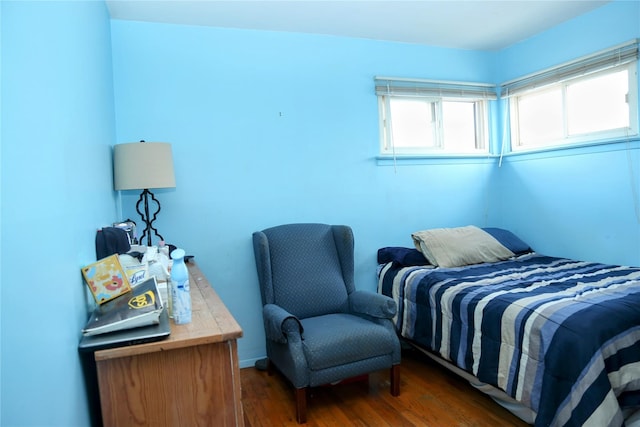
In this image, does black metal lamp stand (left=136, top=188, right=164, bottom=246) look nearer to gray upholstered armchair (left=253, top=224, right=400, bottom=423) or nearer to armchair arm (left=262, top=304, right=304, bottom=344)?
gray upholstered armchair (left=253, top=224, right=400, bottom=423)

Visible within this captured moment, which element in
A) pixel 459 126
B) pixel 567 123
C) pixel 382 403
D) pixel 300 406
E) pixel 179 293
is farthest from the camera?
pixel 459 126

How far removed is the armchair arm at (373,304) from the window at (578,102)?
1901mm

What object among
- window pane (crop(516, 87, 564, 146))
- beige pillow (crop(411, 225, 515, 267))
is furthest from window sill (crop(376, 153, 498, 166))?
beige pillow (crop(411, 225, 515, 267))

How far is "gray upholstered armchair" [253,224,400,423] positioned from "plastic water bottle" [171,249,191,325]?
2.90 ft

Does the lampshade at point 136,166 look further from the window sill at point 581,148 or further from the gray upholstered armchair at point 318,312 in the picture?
the window sill at point 581,148

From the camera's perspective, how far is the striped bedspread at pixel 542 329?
1.70m

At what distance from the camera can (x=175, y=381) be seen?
1254 mm

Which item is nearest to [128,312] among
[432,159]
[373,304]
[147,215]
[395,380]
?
[147,215]

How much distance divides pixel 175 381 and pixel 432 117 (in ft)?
9.83

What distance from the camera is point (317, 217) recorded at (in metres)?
3.12

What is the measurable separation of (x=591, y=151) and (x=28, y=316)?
3.37 m

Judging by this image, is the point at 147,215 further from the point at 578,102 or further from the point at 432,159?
the point at 578,102

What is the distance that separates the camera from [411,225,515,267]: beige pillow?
2986mm

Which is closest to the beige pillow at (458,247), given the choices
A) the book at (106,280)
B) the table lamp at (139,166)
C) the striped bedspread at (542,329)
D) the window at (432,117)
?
the striped bedspread at (542,329)
